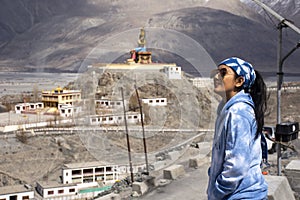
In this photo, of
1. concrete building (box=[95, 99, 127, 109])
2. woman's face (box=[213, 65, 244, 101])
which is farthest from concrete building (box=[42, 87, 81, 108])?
woman's face (box=[213, 65, 244, 101])

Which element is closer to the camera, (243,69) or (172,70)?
(243,69)

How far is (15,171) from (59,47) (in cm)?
8689

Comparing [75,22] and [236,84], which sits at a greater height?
[75,22]

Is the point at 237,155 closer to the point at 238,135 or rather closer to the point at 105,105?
the point at 238,135

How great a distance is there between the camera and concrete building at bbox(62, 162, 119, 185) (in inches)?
568

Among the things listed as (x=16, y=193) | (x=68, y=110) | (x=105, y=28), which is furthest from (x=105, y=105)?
(x=105, y=28)

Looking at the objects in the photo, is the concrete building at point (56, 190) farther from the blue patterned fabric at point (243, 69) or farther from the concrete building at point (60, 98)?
the blue patterned fabric at point (243, 69)

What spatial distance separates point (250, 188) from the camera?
1413mm

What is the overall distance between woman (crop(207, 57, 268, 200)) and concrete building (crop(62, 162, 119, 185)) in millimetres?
13013

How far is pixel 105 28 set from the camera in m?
103

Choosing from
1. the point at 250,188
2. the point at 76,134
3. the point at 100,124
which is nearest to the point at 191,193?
the point at 250,188

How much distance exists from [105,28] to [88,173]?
90177mm

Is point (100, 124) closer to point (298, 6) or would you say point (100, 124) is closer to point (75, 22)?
point (75, 22)

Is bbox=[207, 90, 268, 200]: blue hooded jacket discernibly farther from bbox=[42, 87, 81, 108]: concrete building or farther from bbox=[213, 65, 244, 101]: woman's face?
bbox=[42, 87, 81, 108]: concrete building
